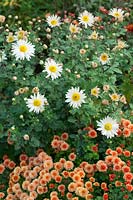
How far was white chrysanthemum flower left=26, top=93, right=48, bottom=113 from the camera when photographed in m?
3.39

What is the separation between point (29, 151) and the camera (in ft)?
11.9

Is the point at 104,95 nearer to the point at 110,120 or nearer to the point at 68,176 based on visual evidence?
the point at 110,120

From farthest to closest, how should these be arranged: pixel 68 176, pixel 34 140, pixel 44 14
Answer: pixel 44 14, pixel 34 140, pixel 68 176

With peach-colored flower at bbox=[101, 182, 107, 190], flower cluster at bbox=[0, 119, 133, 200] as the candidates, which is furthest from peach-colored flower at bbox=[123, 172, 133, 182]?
peach-colored flower at bbox=[101, 182, 107, 190]

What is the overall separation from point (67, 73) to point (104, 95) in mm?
275

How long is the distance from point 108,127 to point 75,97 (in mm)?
275

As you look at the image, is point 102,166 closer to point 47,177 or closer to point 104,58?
point 47,177

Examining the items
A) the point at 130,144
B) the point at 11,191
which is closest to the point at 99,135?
→ the point at 130,144

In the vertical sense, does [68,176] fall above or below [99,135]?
below

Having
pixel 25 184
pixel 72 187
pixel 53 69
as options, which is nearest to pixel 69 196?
pixel 72 187

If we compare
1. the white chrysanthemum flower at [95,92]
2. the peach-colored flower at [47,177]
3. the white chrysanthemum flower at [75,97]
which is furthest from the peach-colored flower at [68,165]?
the white chrysanthemum flower at [95,92]

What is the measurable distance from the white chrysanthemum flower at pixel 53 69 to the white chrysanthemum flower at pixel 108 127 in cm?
40

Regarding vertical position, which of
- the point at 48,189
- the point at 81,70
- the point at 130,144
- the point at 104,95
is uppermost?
the point at 81,70

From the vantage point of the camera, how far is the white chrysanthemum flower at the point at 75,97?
339 centimetres
